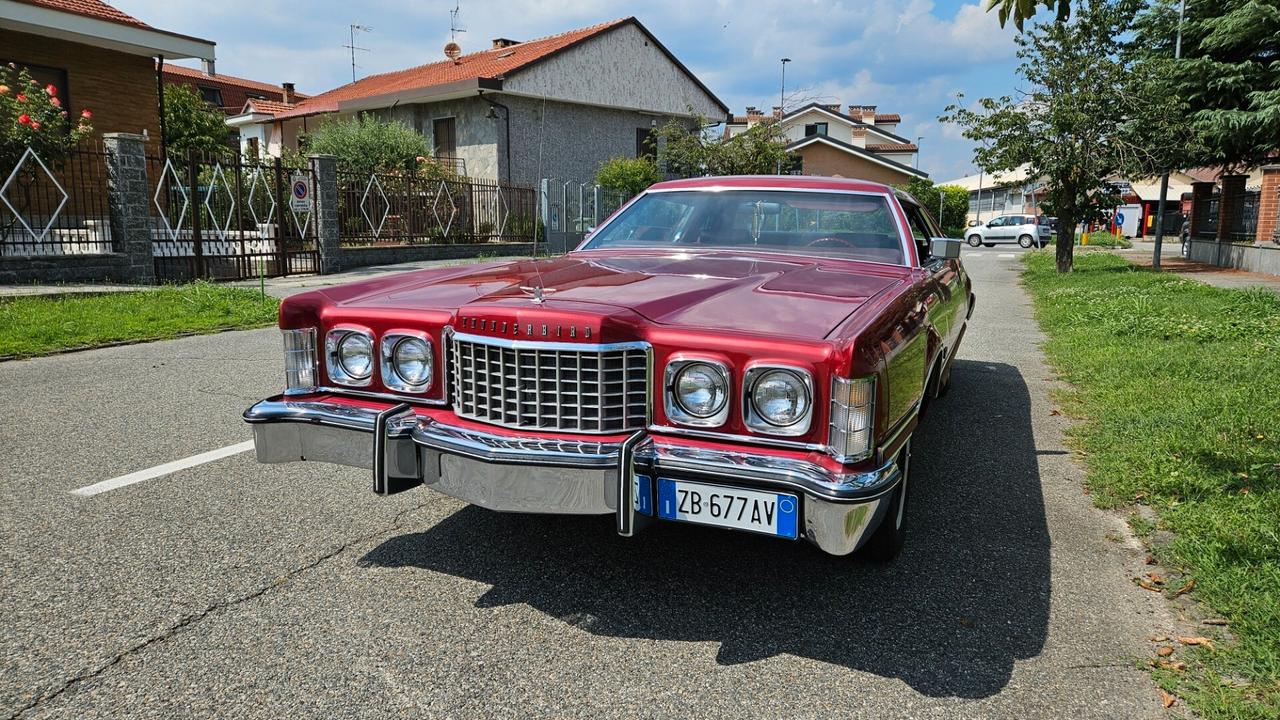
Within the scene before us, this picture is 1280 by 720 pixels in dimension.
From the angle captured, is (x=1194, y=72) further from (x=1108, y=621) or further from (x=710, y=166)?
(x=1108, y=621)

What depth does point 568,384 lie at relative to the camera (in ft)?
8.95

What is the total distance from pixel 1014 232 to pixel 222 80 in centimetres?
4234

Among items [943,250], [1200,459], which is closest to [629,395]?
[943,250]

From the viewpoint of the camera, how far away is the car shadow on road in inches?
106

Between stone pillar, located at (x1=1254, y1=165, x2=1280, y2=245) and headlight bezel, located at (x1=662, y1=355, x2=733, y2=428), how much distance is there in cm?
2081

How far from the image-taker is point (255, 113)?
112ft

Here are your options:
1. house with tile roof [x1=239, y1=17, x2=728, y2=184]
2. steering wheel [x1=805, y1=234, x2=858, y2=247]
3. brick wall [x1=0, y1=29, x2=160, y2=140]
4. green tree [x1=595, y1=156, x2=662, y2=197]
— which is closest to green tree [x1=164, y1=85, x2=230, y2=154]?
house with tile roof [x1=239, y1=17, x2=728, y2=184]

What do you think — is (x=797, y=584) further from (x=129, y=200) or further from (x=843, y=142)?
(x=843, y=142)

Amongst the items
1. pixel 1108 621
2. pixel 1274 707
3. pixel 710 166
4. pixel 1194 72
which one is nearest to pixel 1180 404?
pixel 1108 621

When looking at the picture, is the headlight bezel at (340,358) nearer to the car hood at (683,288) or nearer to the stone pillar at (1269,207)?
the car hood at (683,288)

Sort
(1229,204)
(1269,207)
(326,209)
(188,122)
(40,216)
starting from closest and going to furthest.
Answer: (40,216) < (326,209) < (1269,207) < (1229,204) < (188,122)

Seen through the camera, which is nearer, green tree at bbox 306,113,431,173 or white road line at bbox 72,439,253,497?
white road line at bbox 72,439,253,497

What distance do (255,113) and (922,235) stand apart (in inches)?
1351

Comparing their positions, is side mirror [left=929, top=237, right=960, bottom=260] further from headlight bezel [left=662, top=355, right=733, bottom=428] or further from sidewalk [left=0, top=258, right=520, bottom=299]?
sidewalk [left=0, top=258, right=520, bottom=299]
